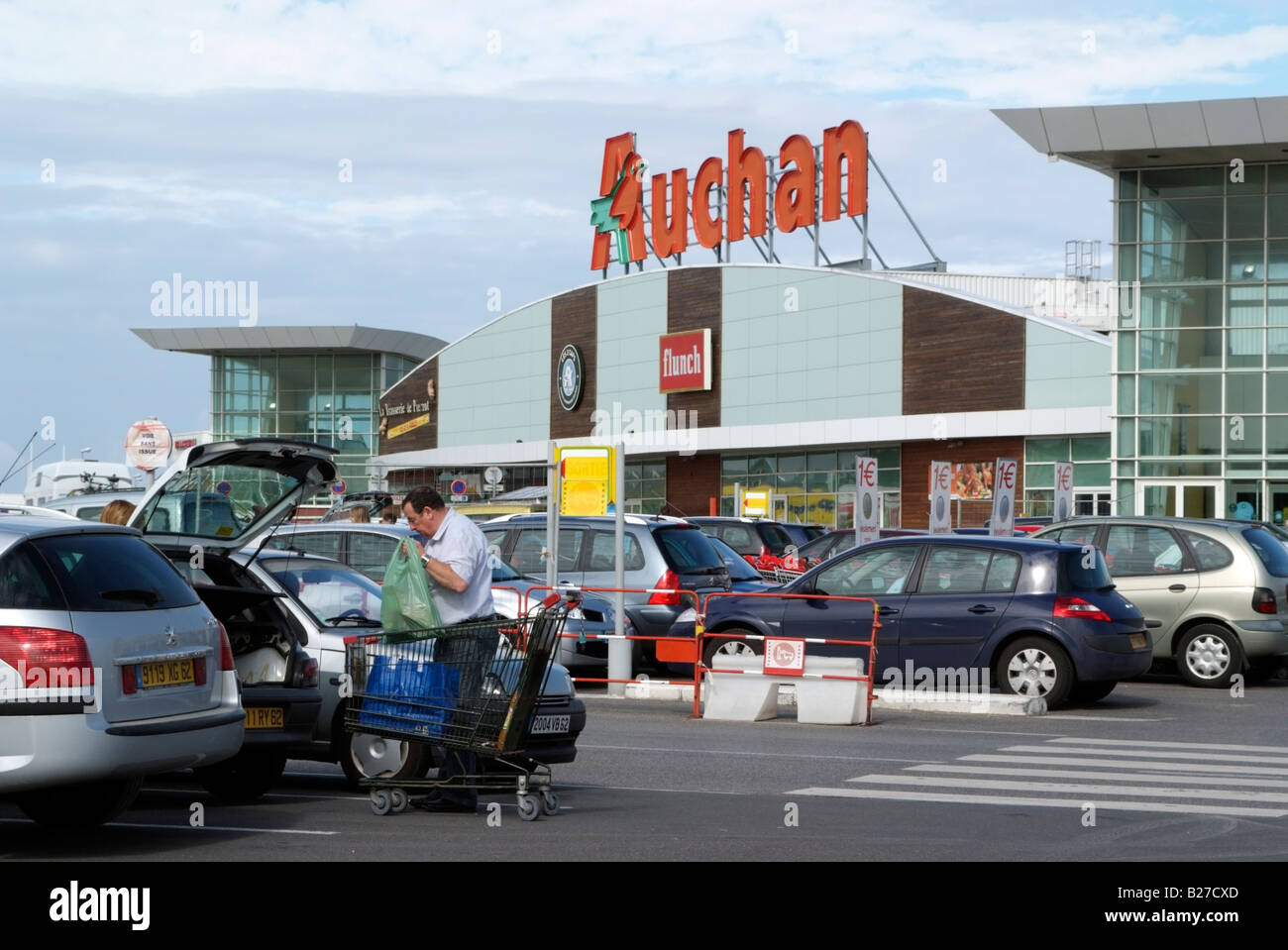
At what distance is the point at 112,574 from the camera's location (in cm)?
808

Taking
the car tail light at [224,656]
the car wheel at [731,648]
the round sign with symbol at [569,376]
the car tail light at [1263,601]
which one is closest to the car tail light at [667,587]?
the car wheel at [731,648]

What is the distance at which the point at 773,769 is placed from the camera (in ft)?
38.4

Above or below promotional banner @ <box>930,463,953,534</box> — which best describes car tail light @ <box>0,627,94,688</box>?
below

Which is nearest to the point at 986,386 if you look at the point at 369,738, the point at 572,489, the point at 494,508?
the point at 494,508

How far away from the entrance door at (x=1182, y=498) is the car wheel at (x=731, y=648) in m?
25.5

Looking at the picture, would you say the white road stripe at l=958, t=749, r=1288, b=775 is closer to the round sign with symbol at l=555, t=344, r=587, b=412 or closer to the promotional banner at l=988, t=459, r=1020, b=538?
the promotional banner at l=988, t=459, r=1020, b=538

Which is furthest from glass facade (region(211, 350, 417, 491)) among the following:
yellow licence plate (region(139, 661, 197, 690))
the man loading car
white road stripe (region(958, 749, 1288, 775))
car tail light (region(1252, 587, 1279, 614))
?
yellow licence plate (region(139, 661, 197, 690))

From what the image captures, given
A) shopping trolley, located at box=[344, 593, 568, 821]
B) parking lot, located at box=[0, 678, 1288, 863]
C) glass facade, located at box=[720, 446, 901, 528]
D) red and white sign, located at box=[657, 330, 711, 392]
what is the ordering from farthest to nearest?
red and white sign, located at box=[657, 330, 711, 392]
glass facade, located at box=[720, 446, 901, 528]
shopping trolley, located at box=[344, 593, 568, 821]
parking lot, located at box=[0, 678, 1288, 863]

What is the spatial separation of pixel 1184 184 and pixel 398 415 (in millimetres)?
39572

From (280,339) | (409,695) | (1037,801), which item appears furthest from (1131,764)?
(280,339)

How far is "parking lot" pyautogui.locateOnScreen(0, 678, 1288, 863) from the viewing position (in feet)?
26.7

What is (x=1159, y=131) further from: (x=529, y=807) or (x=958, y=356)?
(x=529, y=807)

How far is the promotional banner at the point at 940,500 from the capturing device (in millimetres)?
23125

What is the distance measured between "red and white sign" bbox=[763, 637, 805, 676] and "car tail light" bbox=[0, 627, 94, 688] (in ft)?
27.6
